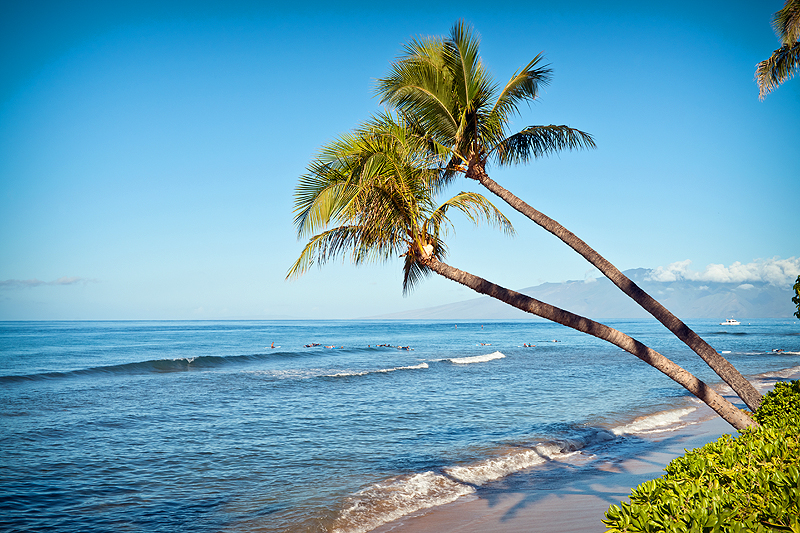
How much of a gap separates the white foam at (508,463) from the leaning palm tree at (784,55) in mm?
8731

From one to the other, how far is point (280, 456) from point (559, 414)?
29.8 feet

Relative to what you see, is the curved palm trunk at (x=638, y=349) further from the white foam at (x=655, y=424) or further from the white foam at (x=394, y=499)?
the white foam at (x=655, y=424)

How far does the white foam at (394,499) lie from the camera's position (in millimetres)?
7773

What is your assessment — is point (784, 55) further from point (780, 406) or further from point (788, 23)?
point (780, 406)

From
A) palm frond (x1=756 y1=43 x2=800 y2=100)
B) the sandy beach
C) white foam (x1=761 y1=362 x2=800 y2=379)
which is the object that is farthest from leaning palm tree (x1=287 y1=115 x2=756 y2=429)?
white foam (x1=761 y1=362 x2=800 y2=379)

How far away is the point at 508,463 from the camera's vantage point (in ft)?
35.0

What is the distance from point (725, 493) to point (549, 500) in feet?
20.5

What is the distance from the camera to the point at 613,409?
55.0 feet

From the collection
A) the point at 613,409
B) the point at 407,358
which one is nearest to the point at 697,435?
the point at 613,409

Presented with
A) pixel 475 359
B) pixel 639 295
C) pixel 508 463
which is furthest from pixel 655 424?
pixel 475 359

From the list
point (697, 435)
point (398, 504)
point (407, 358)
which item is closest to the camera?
point (398, 504)

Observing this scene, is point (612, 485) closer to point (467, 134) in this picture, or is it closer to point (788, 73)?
point (467, 134)

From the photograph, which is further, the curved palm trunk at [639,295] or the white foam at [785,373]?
the white foam at [785,373]

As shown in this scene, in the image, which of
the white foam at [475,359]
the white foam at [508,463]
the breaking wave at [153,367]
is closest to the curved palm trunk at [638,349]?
the white foam at [508,463]
